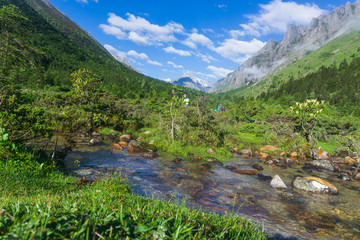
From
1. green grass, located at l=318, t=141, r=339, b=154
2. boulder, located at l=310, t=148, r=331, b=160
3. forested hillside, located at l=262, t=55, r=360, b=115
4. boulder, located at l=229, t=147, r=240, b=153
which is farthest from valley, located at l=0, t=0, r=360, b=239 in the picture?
forested hillside, located at l=262, t=55, r=360, b=115

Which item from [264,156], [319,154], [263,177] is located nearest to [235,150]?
[264,156]

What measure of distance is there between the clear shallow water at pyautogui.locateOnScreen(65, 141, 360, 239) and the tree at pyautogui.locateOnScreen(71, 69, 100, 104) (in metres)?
9.87

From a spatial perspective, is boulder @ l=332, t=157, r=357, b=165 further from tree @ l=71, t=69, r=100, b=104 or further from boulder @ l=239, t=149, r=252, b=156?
tree @ l=71, t=69, r=100, b=104

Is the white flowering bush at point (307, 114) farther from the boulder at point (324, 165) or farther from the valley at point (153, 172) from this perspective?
→ the boulder at point (324, 165)

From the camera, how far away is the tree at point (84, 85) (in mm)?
23422

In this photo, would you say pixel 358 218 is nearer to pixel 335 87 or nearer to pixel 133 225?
pixel 133 225

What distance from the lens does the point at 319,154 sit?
82.3 feet

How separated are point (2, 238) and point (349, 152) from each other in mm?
33820

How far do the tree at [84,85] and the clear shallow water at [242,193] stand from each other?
389 inches

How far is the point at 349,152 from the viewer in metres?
25.4

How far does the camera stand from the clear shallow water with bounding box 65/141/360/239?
314 inches

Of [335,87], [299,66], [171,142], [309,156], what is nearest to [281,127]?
[309,156]

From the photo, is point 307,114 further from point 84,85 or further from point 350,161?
point 84,85

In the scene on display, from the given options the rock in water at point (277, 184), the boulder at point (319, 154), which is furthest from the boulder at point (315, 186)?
the boulder at point (319, 154)
